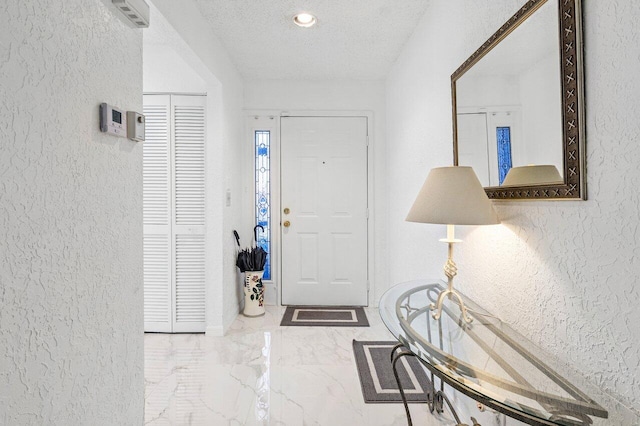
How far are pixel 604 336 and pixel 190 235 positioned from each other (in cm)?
278

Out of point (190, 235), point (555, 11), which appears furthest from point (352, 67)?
point (555, 11)

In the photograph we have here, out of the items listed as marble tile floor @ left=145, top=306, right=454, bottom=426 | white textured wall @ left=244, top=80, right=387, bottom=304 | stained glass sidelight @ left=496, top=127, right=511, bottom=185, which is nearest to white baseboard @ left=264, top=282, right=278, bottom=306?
marble tile floor @ left=145, top=306, right=454, bottom=426

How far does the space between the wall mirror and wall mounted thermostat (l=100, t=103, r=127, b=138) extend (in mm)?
1534

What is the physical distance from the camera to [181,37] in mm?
2105

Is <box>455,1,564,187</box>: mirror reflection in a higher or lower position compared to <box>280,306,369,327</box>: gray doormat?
higher

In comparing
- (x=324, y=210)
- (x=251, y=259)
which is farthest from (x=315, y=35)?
(x=251, y=259)

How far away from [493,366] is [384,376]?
147 cm

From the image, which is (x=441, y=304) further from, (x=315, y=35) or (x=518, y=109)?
(x=315, y=35)

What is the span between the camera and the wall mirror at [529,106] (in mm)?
993

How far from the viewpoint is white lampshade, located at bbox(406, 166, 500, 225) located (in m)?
1.29

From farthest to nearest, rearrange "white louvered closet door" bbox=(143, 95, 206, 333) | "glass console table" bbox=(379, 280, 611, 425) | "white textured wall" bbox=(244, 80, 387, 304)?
"white textured wall" bbox=(244, 80, 387, 304) < "white louvered closet door" bbox=(143, 95, 206, 333) < "glass console table" bbox=(379, 280, 611, 425)

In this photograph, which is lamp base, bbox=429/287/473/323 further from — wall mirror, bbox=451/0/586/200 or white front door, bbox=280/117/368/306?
white front door, bbox=280/117/368/306

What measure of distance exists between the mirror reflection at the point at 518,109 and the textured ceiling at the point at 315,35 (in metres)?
1.08

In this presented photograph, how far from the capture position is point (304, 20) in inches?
101
